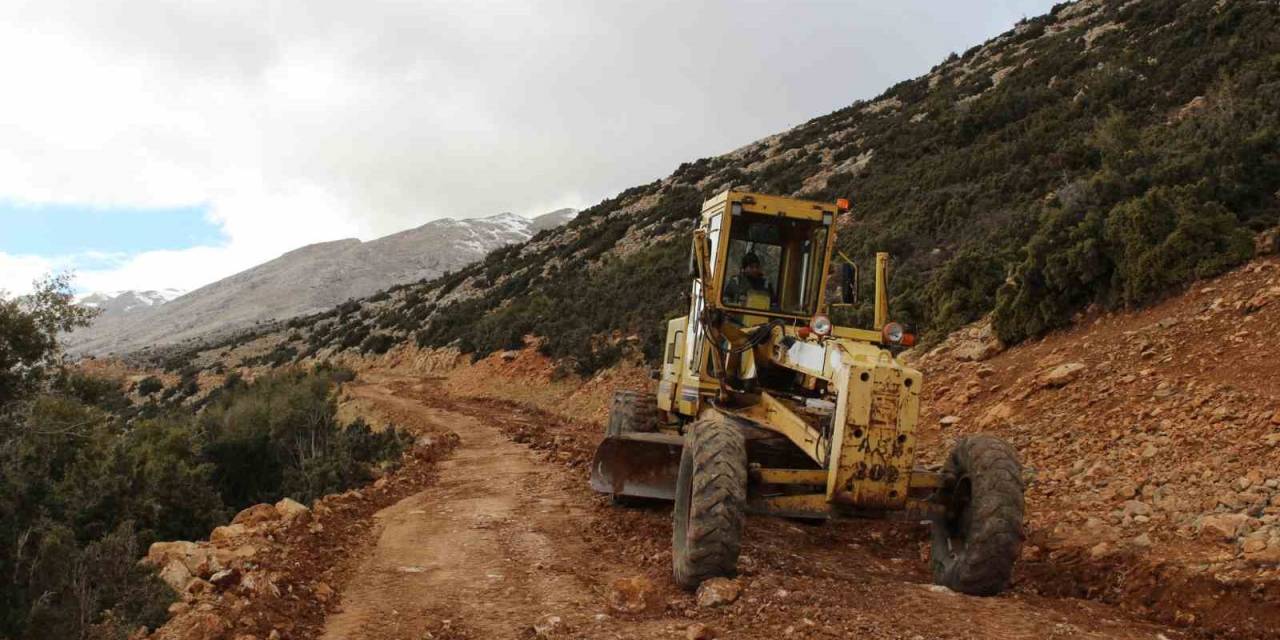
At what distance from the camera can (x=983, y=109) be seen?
29.0m

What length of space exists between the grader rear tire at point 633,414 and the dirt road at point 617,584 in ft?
2.98

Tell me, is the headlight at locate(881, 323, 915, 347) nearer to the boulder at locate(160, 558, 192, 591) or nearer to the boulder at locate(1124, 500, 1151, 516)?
the boulder at locate(1124, 500, 1151, 516)

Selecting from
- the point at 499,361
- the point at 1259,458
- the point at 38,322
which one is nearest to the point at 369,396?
the point at 499,361

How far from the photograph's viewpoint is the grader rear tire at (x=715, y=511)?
5.77 meters

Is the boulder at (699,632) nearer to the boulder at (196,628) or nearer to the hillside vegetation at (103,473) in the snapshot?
the boulder at (196,628)

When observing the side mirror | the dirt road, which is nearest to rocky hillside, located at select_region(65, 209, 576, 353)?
the dirt road

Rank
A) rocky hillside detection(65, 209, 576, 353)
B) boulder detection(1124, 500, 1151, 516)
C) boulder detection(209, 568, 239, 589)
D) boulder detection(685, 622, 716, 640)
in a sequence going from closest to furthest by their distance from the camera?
boulder detection(685, 622, 716, 640)
boulder detection(209, 568, 239, 589)
boulder detection(1124, 500, 1151, 516)
rocky hillside detection(65, 209, 576, 353)

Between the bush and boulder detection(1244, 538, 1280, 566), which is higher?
boulder detection(1244, 538, 1280, 566)

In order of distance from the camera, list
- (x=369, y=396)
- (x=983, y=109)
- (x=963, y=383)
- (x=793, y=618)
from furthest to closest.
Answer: (x=983, y=109)
(x=369, y=396)
(x=963, y=383)
(x=793, y=618)

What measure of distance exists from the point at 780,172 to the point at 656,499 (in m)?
31.9

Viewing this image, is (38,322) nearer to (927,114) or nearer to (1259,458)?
(1259,458)

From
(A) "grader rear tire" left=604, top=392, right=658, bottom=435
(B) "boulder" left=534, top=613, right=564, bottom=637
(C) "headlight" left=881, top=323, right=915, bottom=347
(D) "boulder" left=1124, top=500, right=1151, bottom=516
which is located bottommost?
(B) "boulder" left=534, top=613, right=564, bottom=637

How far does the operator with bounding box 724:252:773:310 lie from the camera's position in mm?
8148

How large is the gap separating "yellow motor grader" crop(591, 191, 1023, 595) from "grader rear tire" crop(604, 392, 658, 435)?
82cm
